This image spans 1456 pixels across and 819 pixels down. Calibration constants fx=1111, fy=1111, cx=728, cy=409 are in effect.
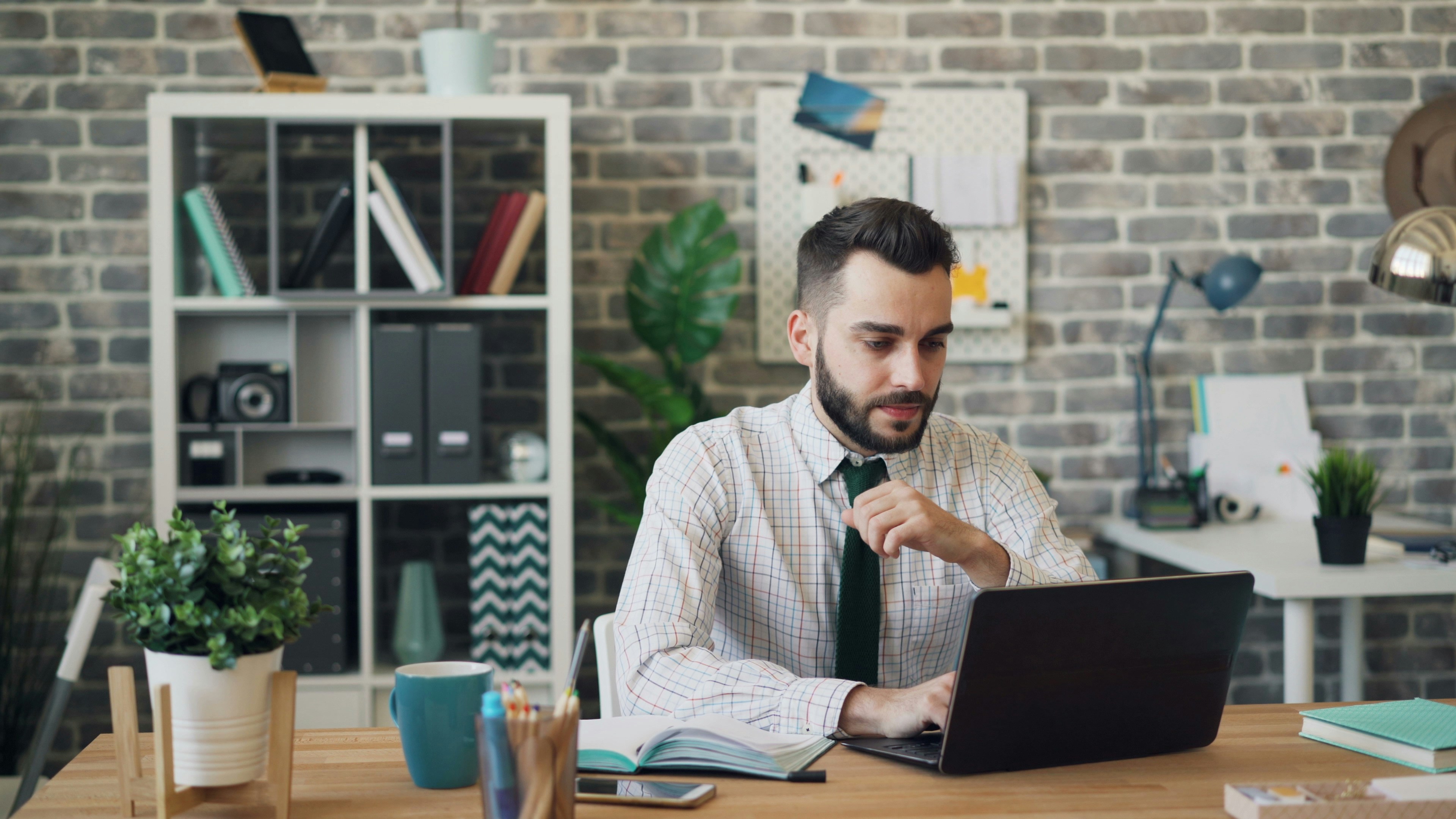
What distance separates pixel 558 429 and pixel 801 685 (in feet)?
4.78

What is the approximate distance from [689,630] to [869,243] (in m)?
0.58

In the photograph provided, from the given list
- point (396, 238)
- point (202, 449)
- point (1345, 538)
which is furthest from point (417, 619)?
point (1345, 538)

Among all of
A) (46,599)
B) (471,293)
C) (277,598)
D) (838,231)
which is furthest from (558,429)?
(277,598)

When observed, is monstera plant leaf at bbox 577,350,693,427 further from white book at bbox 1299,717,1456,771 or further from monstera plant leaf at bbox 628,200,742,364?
white book at bbox 1299,717,1456,771

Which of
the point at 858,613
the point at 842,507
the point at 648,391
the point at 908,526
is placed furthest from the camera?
the point at 648,391

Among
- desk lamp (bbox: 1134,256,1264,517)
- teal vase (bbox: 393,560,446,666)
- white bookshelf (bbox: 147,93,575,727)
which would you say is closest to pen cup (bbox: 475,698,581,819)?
white bookshelf (bbox: 147,93,575,727)

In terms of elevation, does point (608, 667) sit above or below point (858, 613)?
below

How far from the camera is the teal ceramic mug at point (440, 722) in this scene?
3.44ft

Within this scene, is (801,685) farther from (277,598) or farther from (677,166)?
(677,166)

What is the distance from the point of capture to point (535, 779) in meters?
0.90

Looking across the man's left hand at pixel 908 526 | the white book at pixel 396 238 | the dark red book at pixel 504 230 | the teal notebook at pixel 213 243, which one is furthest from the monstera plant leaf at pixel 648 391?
Answer: the man's left hand at pixel 908 526

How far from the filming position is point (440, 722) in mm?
1057

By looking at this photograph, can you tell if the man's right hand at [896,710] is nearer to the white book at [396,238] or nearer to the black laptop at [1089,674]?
the black laptop at [1089,674]

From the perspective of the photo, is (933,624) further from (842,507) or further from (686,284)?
(686,284)
